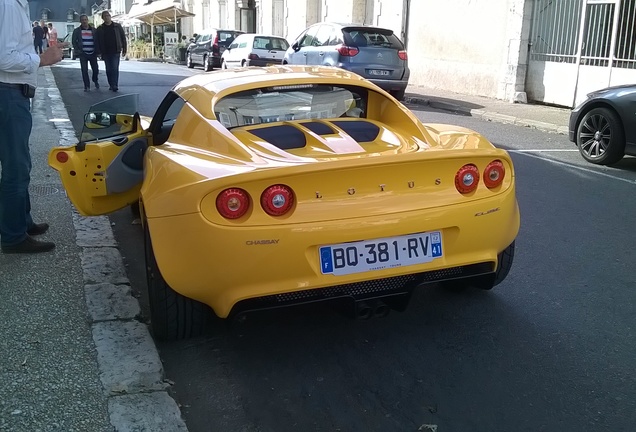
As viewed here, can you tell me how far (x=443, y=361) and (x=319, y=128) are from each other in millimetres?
1384

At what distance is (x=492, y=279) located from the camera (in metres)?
3.74

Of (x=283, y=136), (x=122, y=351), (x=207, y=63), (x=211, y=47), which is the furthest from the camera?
(x=207, y=63)

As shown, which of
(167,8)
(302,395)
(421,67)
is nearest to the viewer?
(302,395)

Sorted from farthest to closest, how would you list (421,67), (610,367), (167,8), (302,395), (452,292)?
(167,8) < (421,67) < (452,292) < (610,367) < (302,395)

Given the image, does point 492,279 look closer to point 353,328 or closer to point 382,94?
point 353,328

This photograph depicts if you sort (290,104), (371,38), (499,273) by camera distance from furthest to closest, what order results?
(371,38), (290,104), (499,273)

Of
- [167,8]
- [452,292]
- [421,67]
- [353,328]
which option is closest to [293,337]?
[353,328]

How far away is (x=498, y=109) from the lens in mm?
13898

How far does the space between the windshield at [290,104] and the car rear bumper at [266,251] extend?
0.98m

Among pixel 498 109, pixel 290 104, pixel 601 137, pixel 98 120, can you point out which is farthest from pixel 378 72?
pixel 290 104

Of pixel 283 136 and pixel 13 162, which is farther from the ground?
pixel 283 136

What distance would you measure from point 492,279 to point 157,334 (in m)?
1.81

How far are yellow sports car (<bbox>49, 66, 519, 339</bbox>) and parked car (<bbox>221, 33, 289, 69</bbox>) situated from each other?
18.2 meters

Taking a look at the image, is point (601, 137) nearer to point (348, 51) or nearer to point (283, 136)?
point (283, 136)
